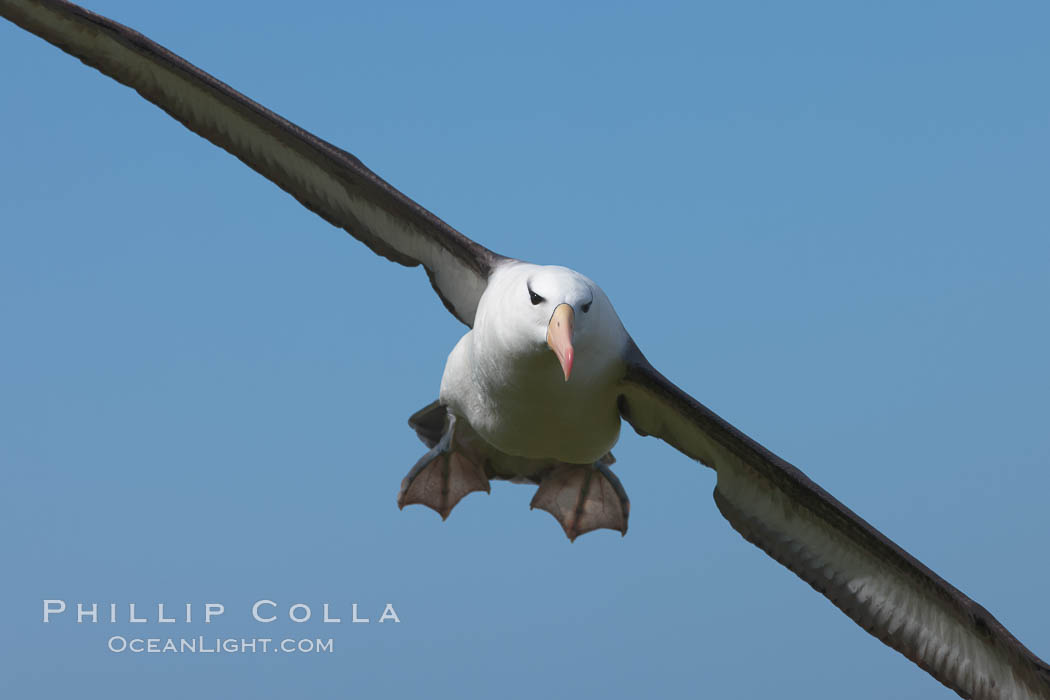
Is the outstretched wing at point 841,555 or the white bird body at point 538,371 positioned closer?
the white bird body at point 538,371

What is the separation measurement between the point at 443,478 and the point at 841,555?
3329mm

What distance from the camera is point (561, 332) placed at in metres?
7.65

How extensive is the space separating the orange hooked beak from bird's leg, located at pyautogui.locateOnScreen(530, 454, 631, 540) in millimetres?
3043

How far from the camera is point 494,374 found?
8.46 meters

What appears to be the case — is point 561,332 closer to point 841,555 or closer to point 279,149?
point 841,555

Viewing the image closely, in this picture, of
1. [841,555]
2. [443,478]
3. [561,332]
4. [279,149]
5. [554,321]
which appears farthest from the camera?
[443,478]

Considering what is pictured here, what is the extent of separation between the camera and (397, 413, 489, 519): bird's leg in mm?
10555

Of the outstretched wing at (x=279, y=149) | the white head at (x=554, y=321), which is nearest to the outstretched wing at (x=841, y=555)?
the white head at (x=554, y=321)

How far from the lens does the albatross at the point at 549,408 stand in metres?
8.33

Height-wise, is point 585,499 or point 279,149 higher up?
point 279,149

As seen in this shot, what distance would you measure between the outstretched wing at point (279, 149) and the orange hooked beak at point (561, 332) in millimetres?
1744

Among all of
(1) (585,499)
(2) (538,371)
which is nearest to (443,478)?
(1) (585,499)

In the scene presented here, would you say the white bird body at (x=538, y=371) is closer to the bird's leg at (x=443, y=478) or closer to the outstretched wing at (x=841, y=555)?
the outstretched wing at (x=841, y=555)

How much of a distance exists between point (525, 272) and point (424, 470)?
2753 millimetres
